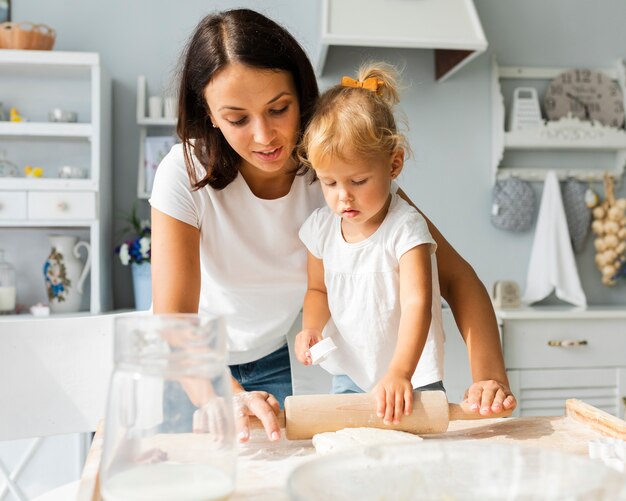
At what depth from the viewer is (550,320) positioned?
2621mm

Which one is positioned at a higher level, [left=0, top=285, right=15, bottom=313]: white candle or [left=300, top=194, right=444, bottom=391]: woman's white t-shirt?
[left=300, top=194, right=444, bottom=391]: woman's white t-shirt

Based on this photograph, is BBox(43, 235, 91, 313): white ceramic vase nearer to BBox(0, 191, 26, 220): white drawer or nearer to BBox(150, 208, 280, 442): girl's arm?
BBox(0, 191, 26, 220): white drawer

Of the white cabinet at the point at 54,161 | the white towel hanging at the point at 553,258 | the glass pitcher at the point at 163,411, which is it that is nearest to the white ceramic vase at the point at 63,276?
the white cabinet at the point at 54,161

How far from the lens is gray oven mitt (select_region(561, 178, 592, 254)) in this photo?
3041 mm

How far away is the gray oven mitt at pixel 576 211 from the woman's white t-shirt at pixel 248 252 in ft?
6.65

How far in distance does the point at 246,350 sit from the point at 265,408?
541mm

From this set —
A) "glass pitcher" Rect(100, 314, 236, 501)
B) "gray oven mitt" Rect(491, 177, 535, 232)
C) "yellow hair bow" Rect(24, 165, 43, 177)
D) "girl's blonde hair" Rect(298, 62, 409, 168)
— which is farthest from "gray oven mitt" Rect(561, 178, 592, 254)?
"glass pitcher" Rect(100, 314, 236, 501)

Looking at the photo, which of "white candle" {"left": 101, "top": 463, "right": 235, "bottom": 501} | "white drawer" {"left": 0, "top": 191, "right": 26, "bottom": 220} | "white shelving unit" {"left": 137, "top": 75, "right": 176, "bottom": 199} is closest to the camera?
"white candle" {"left": 101, "top": 463, "right": 235, "bottom": 501}

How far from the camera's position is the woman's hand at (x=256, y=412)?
0.80 metres

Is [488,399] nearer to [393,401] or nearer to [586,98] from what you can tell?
[393,401]

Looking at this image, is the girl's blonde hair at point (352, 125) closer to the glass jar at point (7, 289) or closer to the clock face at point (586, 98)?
the glass jar at point (7, 289)

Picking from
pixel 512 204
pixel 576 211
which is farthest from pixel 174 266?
pixel 576 211

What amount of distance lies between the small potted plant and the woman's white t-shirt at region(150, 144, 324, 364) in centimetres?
136

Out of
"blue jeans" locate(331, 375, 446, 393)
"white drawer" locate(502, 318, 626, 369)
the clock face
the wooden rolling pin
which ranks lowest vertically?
"white drawer" locate(502, 318, 626, 369)
